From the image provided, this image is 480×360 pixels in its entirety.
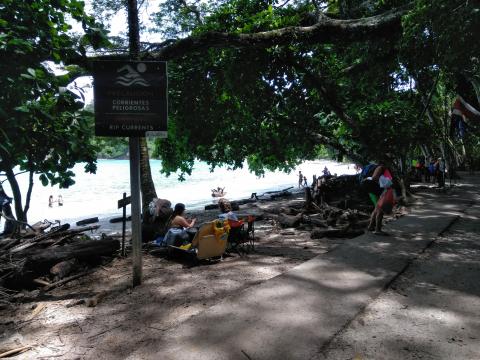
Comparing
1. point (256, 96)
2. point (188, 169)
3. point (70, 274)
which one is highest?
point (256, 96)

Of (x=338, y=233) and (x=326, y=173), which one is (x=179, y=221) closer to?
(x=338, y=233)

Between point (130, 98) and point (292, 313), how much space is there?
3569 millimetres

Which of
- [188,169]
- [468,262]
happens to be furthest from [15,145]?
[188,169]

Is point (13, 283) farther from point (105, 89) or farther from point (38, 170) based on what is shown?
point (105, 89)

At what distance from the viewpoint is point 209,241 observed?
6.70m

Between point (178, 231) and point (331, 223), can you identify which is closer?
point (178, 231)

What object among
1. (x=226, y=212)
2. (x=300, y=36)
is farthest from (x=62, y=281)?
(x=300, y=36)

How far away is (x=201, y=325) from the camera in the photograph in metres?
3.74

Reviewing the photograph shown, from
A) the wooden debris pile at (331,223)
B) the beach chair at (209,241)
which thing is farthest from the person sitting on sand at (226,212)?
the wooden debris pile at (331,223)

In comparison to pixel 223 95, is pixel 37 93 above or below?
below

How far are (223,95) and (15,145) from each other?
11.2 metres

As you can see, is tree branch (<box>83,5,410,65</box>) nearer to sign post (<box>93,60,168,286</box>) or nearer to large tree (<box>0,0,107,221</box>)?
large tree (<box>0,0,107,221</box>)

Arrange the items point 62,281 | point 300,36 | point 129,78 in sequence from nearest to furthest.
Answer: point 129,78 → point 62,281 → point 300,36

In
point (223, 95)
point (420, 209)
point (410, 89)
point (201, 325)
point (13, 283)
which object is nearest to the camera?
point (201, 325)
